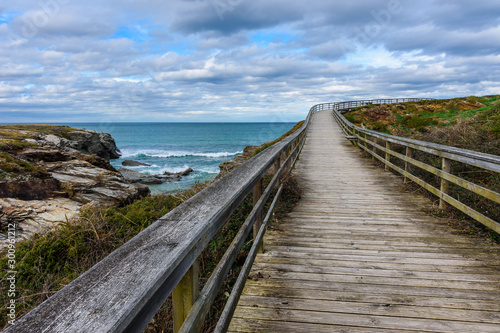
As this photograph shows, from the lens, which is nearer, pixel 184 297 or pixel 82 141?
pixel 184 297

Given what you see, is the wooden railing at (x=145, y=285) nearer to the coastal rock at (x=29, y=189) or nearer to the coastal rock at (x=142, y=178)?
the coastal rock at (x=29, y=189)

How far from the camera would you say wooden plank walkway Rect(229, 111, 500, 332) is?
238cm

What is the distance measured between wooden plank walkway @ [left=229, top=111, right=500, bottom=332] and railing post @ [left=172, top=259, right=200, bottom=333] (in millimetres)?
1053

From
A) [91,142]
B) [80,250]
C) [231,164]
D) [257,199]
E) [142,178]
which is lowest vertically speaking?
[142,178]

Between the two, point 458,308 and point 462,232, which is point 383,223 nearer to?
point 462,232

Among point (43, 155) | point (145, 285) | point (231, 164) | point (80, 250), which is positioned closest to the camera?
point (145, 285)

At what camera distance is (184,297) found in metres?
1.43

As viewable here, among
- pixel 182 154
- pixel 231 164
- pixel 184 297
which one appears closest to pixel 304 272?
pixel 184 297

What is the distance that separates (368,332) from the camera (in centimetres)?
224

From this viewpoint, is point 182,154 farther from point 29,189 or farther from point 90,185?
point 29,189

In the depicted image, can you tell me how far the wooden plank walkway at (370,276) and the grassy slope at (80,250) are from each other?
777mm

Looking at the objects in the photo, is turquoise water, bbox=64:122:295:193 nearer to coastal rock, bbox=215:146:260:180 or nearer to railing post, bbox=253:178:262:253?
coastal rock, bbox=215:146:260:180

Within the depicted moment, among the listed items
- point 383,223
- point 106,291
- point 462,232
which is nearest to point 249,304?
point 106,291

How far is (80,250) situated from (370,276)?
177 inches
